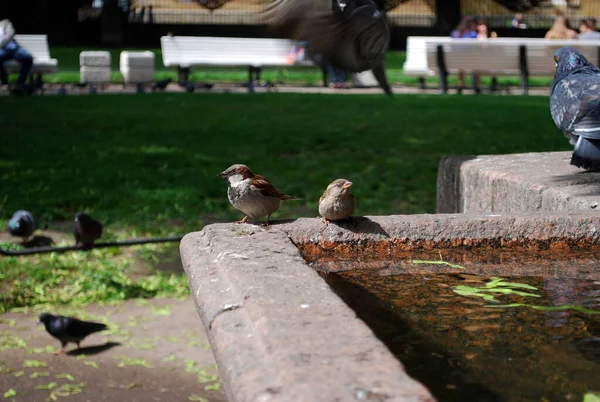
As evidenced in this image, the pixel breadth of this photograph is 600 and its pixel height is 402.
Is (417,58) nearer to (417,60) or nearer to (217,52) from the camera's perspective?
(417,60)

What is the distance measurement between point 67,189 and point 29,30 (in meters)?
23.8

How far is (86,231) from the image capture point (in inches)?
231

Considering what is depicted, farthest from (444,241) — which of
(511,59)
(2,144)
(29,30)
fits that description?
(29,30)

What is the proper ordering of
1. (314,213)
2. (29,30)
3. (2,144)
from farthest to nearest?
(29,30) < (2,144) < (314,213)

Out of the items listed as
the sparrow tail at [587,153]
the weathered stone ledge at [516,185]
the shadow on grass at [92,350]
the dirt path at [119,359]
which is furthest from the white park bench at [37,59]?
the sparrow tail at [587,153]

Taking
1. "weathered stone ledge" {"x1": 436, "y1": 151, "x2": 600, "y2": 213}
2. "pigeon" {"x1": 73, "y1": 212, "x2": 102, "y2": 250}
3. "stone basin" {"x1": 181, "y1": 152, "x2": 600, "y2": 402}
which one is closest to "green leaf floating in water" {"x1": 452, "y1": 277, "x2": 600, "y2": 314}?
"stone basin" {"x1": 181, "y1": 152, "x2": 600, "y2": 402}

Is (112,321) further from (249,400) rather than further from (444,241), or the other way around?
(249,400)

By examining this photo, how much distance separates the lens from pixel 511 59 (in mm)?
17531

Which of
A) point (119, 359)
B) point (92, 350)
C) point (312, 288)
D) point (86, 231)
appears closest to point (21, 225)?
point (86, 231)

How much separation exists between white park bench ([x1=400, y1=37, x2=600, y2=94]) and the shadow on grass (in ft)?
44.9

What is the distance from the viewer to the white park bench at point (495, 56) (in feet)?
56.8

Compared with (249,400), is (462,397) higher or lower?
lower

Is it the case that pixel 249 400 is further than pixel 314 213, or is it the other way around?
pixel 314 213

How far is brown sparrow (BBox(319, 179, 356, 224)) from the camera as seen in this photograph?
3.45m
